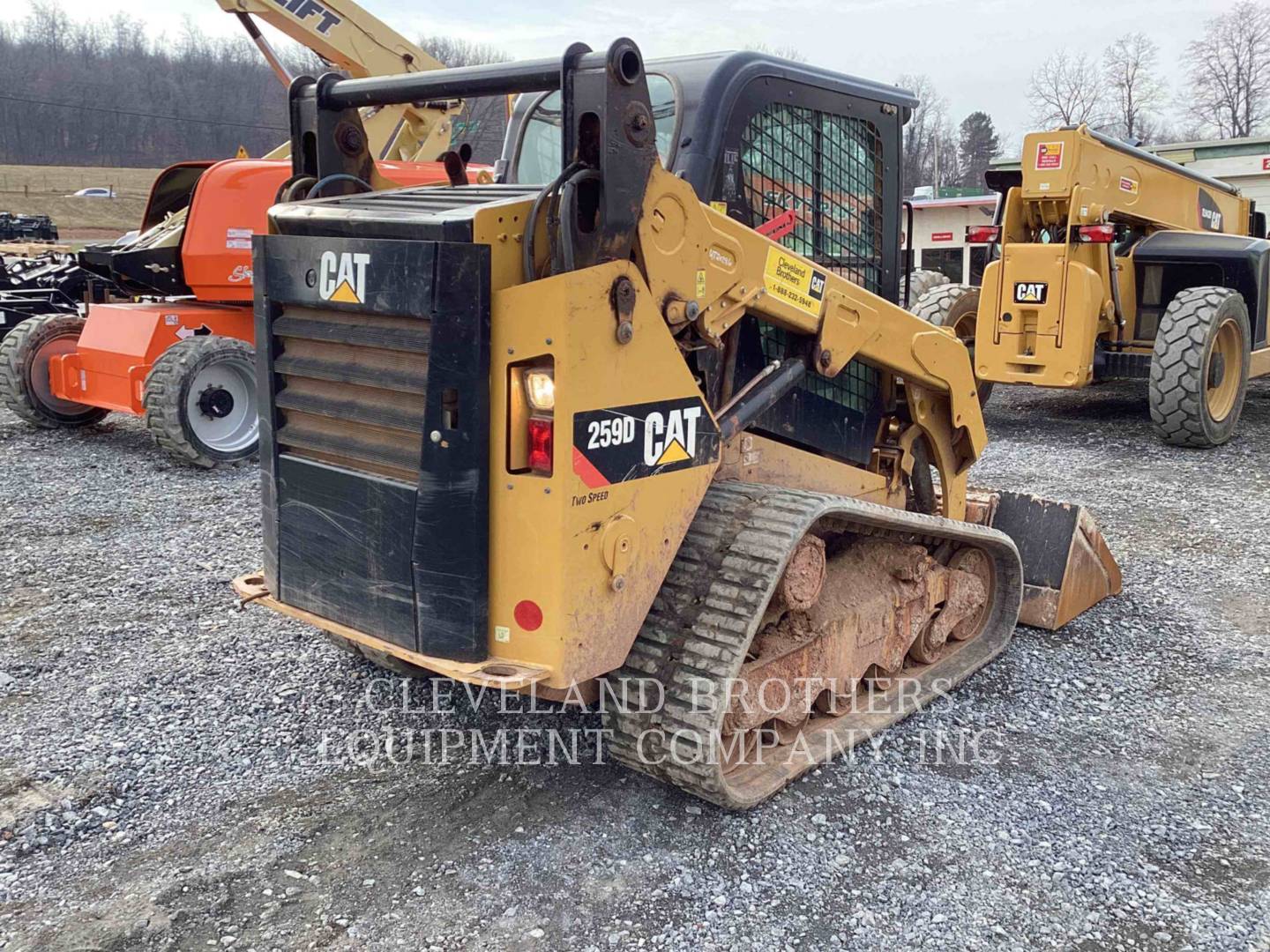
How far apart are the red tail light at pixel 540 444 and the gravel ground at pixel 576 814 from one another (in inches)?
44.1

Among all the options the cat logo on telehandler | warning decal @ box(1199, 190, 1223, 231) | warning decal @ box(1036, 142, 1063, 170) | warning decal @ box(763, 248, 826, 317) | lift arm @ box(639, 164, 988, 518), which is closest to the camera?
lift arm @ box(639, 164, 988, 518)

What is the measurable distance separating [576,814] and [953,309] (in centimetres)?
741

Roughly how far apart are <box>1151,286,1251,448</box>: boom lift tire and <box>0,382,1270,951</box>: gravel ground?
3558 mm

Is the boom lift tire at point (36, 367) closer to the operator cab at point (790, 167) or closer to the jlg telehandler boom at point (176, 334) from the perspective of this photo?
the jlg telehandler boom at point (176, 334)

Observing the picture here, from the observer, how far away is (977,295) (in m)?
9.97

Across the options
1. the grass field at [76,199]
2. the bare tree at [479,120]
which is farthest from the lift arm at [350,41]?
the grass field at [76,199]

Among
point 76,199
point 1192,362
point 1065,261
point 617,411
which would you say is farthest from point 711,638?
point 76,199

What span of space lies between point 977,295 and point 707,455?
24.6 ft

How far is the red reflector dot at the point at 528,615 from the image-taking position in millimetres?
2861

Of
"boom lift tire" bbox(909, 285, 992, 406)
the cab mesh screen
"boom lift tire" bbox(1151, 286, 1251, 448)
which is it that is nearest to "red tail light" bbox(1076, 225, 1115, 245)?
"boom lift tire" bbox(1151, 286, 1251, 448)

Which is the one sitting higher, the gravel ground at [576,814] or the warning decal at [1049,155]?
the warning decal at [1049,155]

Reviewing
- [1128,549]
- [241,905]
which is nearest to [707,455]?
[241,905]

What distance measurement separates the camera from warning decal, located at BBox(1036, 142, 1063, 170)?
27.2 ft

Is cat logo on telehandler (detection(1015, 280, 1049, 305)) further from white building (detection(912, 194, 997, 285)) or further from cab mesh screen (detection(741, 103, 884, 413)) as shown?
white building (detection(912, 194, 997, 285))
